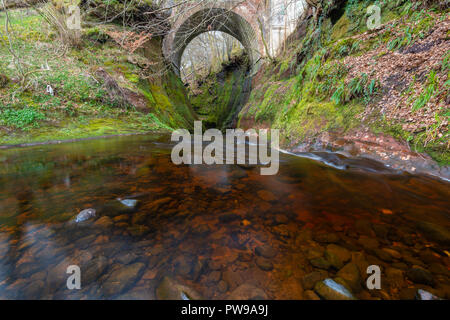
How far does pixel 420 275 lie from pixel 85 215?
2399 mm

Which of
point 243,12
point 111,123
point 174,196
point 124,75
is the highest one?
point 243,12

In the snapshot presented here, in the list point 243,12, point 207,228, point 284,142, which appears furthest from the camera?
point 243,12

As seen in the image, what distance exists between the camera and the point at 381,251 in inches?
49.6

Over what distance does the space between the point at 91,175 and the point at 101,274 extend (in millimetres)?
2069

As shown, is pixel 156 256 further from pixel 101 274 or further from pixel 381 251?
pixel 381 251

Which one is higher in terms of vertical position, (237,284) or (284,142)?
(284,142)

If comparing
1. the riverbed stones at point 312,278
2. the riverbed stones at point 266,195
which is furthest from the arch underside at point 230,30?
the riverbed stones at point 312,278

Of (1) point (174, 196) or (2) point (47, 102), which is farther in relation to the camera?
(2) point (47, 102)

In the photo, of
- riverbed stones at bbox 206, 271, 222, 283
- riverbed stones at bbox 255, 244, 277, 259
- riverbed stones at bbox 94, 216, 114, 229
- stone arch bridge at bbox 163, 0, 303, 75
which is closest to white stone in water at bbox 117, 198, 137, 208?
riverbed stones at bbox 94, 216, 114, 229

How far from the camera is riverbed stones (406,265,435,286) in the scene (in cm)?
104

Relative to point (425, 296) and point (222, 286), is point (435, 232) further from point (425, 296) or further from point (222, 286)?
point (222, 286)

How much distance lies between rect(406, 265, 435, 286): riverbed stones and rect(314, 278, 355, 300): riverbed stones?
429mm

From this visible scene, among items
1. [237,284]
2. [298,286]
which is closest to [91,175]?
[237,284]

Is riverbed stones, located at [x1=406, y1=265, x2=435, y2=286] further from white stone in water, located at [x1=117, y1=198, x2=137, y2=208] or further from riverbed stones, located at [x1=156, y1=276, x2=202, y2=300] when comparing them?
white stone in water, located at [x1=117, y1=198, x2=137, y2=208]
